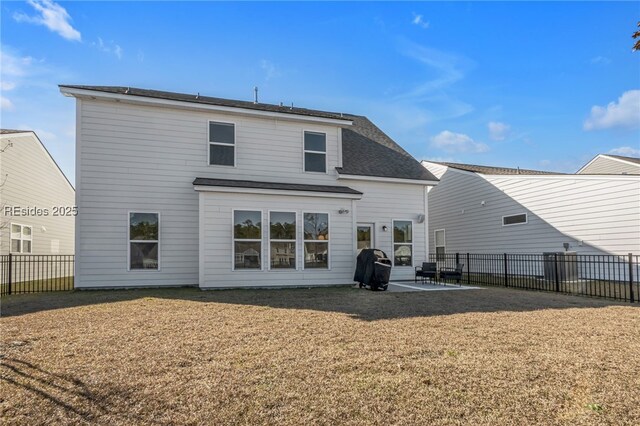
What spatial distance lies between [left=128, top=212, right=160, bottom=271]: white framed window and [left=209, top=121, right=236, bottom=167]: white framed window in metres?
2.56

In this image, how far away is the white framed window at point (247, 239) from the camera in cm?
1085

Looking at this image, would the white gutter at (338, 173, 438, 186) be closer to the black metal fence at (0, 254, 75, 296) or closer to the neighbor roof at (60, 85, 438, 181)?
the neighbor roof at (60, 85, 438, 181)

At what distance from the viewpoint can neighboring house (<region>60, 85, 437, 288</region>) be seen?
1069 cm

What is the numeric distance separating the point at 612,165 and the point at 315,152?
1696 cm

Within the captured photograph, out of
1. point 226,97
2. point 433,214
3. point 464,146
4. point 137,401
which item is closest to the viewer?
point 137,401

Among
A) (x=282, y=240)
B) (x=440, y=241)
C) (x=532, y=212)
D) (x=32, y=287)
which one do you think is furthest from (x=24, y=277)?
(x=532, y=212)

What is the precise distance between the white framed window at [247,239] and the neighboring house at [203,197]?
0.03m

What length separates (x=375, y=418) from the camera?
3012 millimetres

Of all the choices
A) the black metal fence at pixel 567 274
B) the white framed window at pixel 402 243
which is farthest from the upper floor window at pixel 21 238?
the black metal fence at pixel 567 274

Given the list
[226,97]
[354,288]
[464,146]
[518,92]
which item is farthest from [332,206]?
[464,146]

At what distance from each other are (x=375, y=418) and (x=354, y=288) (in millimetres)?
8276

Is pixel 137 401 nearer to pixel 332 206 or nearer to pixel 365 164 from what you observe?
pixel 332 206

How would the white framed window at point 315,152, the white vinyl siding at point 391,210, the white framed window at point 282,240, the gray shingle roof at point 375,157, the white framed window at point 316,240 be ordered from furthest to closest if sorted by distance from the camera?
1. the gray shingle roof at point 375,157
2. the white vinyl siding at point 391,210
3. the white framed window at point 315,152
4. the white framed window at point 316,240
5. the white framed window at point 282,240

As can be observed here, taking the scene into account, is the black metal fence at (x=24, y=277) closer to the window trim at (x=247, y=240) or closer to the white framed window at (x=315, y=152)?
the window trim at (x=247, y=240)
